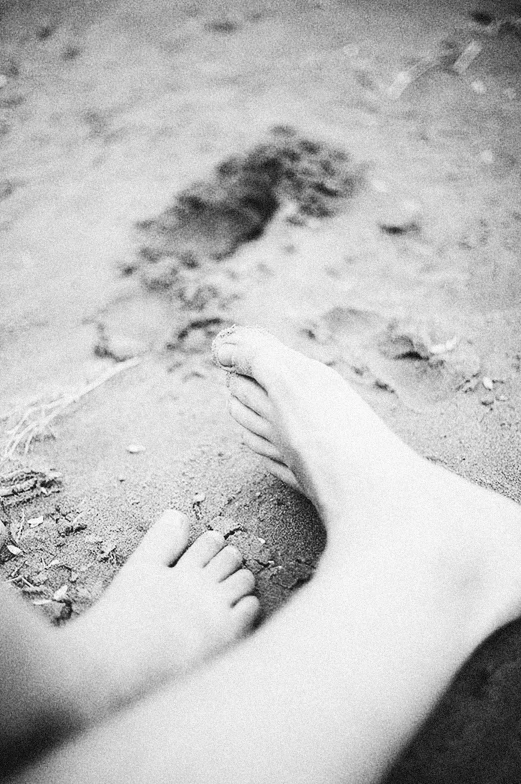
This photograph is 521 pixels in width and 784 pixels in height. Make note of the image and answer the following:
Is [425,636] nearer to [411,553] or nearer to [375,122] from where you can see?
[411,553]

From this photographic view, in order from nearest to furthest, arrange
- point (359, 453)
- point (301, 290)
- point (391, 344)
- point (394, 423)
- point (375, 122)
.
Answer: point (359, 453) < point (394, 423) < point (391, 344) < point (301, 290) < point (375, 122)

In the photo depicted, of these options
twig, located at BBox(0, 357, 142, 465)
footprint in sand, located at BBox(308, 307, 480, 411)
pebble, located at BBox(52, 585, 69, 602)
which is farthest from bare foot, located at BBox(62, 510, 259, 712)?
footprint in sand, located at BBox(308, 307, 480, 411)

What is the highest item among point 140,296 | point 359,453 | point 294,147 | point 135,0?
point 135,0

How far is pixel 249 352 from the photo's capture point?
A: 136 centimetres

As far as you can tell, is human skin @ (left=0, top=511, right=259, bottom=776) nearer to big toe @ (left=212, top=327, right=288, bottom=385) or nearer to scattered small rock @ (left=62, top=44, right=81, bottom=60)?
big toe @ (left=212, top=327, right=288, bottom=385)

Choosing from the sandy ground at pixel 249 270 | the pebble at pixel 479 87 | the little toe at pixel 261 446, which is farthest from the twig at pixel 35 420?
the pebble at pixel 479 87

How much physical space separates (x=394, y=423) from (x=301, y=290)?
1.73ft

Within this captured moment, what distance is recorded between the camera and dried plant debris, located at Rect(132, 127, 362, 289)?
1804mm

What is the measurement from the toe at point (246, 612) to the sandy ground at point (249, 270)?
0.03 m

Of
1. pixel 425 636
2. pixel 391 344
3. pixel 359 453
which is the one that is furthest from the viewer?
pixel 391 344

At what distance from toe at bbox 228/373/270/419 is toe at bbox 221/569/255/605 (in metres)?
0.39

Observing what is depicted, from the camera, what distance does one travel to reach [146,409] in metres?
1.50

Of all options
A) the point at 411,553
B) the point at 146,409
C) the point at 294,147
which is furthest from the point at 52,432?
the point at 294,147

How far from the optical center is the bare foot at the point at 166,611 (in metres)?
1.06
